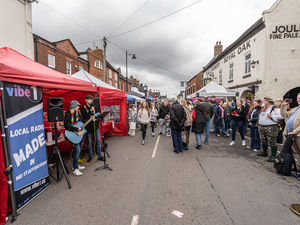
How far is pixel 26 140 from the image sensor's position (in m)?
2.76

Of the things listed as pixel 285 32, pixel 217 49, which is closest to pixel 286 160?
pixel 285 32

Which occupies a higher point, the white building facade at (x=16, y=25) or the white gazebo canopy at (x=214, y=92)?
the white building facade at (x=16, y=25)

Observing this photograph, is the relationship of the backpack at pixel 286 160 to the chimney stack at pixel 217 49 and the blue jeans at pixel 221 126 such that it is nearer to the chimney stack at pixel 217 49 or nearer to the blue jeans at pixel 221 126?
the blue jeans at pixel 221 126

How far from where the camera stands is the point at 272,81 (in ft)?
35.0

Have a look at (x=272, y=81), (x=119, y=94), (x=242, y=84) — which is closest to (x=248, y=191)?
(x=119, y=94)

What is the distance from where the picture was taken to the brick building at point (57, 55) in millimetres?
13180

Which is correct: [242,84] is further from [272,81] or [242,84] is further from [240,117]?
[240,117]

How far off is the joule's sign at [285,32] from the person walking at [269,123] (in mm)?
9091

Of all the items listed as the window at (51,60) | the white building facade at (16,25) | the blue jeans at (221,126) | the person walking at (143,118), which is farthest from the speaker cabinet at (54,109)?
the window at (51,60)

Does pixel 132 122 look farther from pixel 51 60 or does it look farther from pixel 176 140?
pixel 51 60

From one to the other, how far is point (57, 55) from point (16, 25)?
8.37 m

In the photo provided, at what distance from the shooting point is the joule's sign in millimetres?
10234

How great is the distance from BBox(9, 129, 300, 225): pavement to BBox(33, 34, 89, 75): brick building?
13.2 metres

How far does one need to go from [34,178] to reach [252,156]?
5.93m
